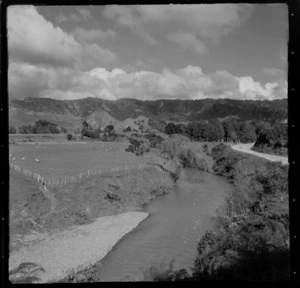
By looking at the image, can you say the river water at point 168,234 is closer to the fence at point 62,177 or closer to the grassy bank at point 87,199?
the grassy bank at point 87,199

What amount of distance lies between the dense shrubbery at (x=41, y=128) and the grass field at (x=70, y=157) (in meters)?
2.95

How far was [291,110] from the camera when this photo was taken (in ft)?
11.5

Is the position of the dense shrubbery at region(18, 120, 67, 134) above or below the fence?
above

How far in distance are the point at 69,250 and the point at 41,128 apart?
90.5 ft

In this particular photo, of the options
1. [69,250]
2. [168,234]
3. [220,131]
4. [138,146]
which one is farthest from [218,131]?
[69,250]

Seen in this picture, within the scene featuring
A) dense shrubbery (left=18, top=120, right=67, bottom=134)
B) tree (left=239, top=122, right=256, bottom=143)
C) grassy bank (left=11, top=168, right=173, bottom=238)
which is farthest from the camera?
tree (left=239, top=122, right=256, bottom=143)

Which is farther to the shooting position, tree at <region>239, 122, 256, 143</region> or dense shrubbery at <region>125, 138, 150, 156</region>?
dense shrubbery at <region>125, 138, 150, 156</region>

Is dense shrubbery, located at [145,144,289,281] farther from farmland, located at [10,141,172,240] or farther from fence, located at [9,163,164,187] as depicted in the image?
fence, located at [9,163,164,187]

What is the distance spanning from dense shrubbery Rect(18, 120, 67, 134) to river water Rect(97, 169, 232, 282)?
18.9 meters

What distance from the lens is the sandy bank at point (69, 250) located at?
11.5 meters

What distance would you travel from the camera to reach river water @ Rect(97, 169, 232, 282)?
13105 millimetres

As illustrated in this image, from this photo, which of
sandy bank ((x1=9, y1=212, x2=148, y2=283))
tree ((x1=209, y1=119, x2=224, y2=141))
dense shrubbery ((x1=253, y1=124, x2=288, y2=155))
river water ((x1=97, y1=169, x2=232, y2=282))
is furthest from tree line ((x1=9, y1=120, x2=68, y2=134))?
dense shrubbery ((x1=253, y1=124, x2=288, y2=155))

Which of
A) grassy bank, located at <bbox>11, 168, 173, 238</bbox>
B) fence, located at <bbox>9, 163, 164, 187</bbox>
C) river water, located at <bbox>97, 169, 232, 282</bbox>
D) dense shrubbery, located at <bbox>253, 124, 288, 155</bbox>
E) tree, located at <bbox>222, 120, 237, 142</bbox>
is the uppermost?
tree, located at <bbox>222, 120, 237, 142</bbox>

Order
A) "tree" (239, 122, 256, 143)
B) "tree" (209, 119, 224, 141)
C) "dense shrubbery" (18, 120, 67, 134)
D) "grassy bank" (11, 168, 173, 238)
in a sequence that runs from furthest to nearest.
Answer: "tree" (209, 119, 224, 141), "tree" (239, 122, 256, 143), "dense shrubbery" (18, 120, 67, 134), "grassy bank" (11, 168, 173, 238)
